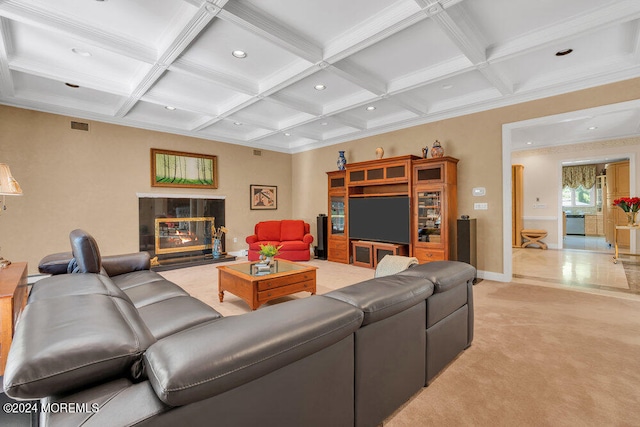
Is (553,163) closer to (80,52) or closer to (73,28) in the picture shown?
(73,28)

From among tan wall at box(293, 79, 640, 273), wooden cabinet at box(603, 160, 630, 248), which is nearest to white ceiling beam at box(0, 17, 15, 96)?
tan wall at box(293, 79, 640, 273)

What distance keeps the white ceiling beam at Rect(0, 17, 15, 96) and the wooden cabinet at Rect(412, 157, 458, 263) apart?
5.23m

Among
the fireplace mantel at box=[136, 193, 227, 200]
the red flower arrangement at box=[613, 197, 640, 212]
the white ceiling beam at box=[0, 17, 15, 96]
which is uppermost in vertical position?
the white ceiling beam at box=[0, 17, 15, 96]

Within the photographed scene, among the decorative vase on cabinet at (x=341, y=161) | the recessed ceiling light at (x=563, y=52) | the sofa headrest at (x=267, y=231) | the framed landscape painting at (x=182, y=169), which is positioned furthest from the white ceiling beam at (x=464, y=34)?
the framed landscape painting at (x=182, y=169)

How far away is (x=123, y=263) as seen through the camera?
10.0ft

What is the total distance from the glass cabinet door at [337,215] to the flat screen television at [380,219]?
1.08 feet

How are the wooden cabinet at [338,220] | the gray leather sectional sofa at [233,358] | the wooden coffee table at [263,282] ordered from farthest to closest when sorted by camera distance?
the wooden cabinet at [338,220], the wooden coffee table at [263,282], the gray leather sectional sofa at [233,358]

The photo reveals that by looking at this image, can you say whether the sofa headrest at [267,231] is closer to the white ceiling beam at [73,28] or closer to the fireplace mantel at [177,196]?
the fireplace mantel at [177,196]

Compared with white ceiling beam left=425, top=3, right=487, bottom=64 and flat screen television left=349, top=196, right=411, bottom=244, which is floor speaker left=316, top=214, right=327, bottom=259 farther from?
white ceiling beam left=425, top=3, right=487, bottom=64

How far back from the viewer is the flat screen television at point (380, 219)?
5133 mm

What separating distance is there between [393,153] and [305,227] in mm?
2505

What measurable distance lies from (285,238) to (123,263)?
3754 millimetres

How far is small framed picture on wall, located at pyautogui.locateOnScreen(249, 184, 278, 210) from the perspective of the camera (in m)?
7.13

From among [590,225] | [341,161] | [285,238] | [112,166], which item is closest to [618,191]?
[590,225]
